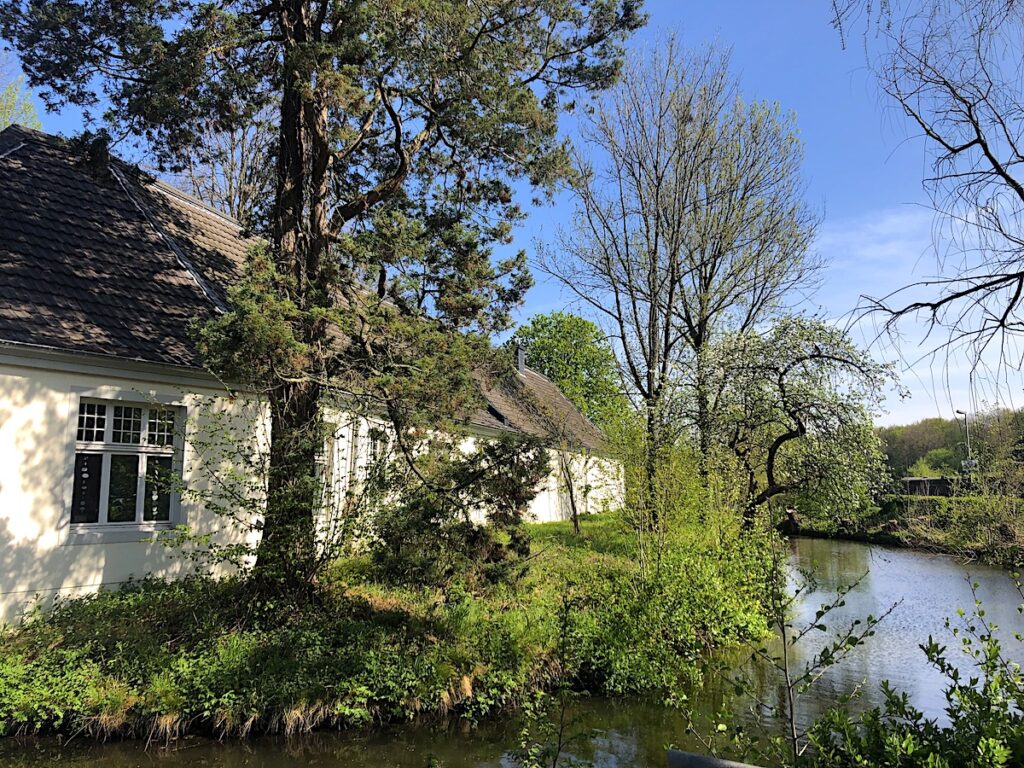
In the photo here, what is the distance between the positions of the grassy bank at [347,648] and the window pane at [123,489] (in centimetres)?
105

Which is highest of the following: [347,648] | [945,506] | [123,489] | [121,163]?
[121,163]

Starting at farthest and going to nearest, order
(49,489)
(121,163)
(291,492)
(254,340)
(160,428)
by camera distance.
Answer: (121,163)
(160,428)
(49,489)
(291,492)
(254,340)

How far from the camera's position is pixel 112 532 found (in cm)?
913

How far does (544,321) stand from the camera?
44.4 meters

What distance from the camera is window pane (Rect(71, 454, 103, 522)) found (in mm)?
8992

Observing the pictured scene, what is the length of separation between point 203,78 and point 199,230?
5076 millimetres

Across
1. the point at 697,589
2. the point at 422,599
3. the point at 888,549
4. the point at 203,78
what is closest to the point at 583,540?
the point at 697,589

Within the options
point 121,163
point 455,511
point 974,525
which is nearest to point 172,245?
point 121,163

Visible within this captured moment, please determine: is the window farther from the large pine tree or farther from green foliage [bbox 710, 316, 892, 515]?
green foliage [bbox 710, 316, 892, 515]

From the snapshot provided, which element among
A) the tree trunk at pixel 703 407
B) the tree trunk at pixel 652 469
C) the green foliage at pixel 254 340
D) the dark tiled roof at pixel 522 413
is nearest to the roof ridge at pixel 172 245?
the green foliage at pixel 254 340

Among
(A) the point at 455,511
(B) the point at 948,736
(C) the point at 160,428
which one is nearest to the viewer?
(B) the point at 948,736

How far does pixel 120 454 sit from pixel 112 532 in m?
1.10

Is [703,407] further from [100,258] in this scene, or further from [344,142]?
[100,258]

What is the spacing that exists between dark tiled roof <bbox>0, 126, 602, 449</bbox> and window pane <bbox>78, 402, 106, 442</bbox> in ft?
2.83
